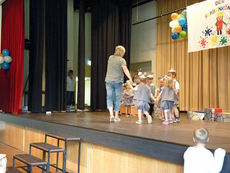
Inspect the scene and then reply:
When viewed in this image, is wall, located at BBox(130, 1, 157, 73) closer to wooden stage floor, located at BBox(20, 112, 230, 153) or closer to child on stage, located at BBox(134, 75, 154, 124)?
child on stage, located at BBox(134, 75, 154, 124)

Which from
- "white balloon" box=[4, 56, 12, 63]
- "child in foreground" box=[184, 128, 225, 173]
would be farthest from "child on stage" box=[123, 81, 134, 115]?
"child in foreground" box=[184, 128, 225, 173]

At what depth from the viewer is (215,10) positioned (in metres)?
6.34

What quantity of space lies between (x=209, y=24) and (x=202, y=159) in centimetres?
499

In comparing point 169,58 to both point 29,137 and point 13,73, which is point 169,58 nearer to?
point 13,73

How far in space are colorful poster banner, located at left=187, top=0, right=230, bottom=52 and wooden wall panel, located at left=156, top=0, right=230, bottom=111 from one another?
193cm

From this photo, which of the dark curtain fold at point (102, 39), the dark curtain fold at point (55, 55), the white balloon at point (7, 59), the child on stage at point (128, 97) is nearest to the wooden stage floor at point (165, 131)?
the child on stage at point (128, 97)

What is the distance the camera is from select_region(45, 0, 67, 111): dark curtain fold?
8.70m

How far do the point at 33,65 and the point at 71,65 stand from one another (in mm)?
2963

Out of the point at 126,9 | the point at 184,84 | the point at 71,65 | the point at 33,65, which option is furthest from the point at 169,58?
the point at 33,65

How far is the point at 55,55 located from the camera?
885cm

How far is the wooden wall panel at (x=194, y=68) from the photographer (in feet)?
27.5

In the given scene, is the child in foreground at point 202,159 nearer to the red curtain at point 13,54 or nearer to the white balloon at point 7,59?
the red curtain at point 13,54

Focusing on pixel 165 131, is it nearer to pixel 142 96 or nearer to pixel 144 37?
pixel 142 96

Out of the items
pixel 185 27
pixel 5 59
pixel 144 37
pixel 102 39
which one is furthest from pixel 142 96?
pixel 144 37
